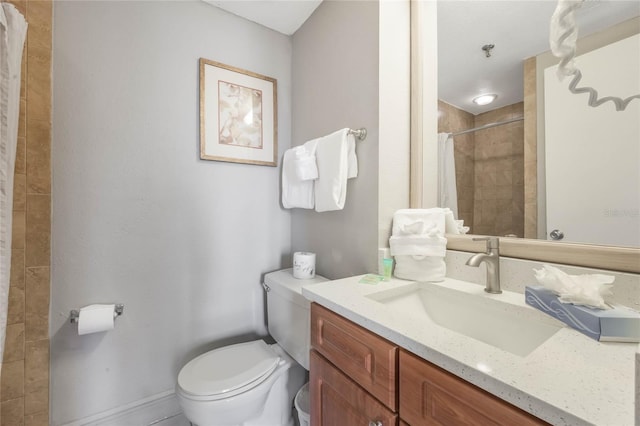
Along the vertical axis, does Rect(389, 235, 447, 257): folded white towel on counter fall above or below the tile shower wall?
below

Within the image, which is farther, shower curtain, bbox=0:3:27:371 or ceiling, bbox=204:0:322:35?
ceiling, bbox=204:0:322:35

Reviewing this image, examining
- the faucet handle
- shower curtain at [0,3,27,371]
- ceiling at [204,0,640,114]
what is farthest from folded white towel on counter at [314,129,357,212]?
shower curtain at [0,3,27,371]

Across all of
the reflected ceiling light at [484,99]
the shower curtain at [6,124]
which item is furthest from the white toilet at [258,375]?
the reflected ceiling light at [484,99]

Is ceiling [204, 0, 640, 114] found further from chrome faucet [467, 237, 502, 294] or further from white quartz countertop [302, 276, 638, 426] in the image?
white quartz countertop [302, 276, 638, 426]

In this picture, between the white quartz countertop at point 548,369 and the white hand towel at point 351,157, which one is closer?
the white quartz countertop at point 548,369

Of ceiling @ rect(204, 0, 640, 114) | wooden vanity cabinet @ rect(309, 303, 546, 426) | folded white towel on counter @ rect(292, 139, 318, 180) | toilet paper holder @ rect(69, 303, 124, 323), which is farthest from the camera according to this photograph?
folded white towel on counter @ rect(292, 139, 318, 180)

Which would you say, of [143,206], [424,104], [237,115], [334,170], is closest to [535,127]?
[424,104]

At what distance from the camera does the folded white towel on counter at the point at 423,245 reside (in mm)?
1021

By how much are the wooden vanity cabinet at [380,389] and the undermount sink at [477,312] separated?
13 centimetres

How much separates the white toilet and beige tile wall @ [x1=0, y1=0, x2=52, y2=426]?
576 mm

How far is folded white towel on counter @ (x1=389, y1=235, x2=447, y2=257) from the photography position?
1021 millimetres

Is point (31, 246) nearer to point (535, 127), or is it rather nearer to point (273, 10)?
point (273, 10)

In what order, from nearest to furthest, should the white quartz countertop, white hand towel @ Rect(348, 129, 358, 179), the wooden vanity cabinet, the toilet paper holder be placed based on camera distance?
the white quartz countertop < the wooden vanity cabinet < the toilet paper holder < white hand towel @ Rect(348, 129, 358, 179)

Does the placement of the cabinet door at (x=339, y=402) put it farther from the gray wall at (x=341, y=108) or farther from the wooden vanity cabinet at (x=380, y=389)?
the gray wall at (x=341, y=108)
